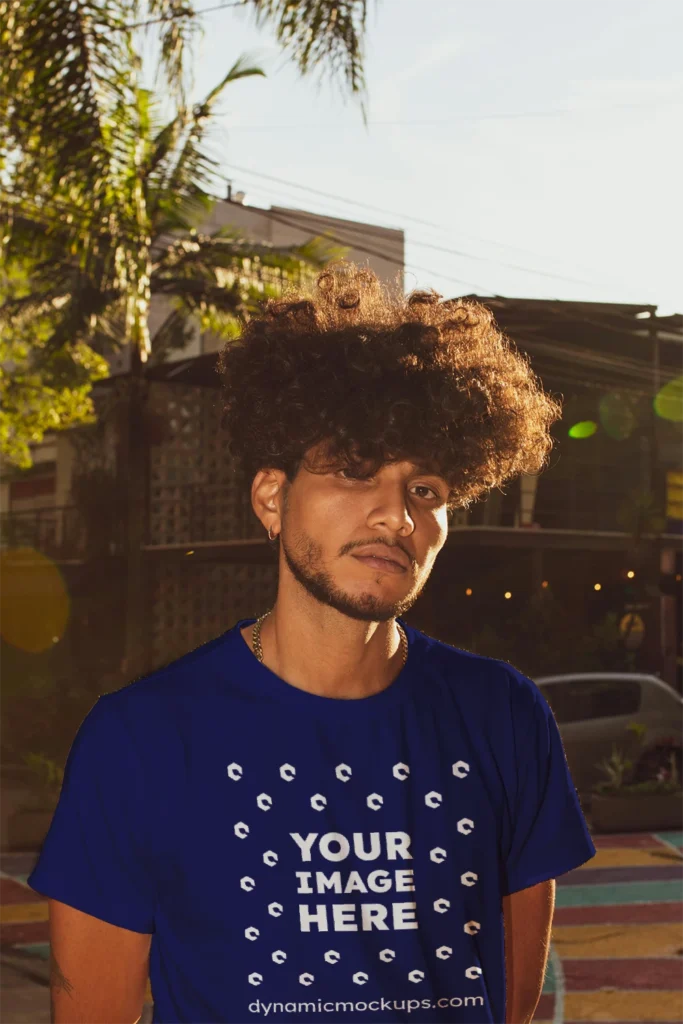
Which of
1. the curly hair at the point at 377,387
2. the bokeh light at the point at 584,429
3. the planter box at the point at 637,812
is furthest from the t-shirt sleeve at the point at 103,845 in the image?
the bokeh light at the point at 584,429

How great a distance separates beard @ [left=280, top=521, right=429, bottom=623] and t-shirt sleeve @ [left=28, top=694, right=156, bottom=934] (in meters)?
0.42

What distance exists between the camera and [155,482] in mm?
20750

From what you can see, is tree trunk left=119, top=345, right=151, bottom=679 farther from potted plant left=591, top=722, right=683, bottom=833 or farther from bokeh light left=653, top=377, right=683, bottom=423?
bokeh light left=653, top=377, right=683, bottom=423

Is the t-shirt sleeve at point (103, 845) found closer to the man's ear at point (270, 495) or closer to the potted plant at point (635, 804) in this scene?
the man's ear at point (270, 495)

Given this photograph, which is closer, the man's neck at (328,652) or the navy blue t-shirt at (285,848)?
the navy blue t-shirt at (285,848)

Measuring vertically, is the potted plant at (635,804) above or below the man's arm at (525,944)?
below

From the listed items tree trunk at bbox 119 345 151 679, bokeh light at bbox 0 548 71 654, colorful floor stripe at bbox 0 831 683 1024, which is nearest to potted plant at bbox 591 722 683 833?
colorful floor stripe at bbox 0 831 683 1024

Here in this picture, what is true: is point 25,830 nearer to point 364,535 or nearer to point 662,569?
point 364,535

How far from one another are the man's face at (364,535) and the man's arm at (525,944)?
0.59m

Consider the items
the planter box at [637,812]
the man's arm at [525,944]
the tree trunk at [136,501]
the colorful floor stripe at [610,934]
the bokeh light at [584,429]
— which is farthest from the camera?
the bokeh light at [584,429]

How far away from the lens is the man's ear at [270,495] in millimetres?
2348

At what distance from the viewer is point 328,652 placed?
2.12 m

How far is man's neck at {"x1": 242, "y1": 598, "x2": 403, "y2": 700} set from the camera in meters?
2.12

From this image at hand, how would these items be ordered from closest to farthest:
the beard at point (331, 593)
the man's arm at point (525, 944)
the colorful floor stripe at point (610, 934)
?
1. the beard at point (331, 593)
2. the man's arm at point (525, 944)
3. the colorful floor stripe at point (610, 934)
